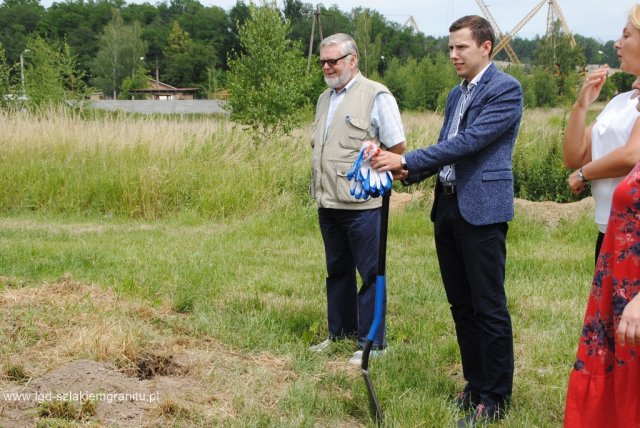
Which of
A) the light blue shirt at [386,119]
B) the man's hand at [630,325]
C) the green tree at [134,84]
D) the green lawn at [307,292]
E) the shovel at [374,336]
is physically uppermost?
the light blue shirt at [386,119]

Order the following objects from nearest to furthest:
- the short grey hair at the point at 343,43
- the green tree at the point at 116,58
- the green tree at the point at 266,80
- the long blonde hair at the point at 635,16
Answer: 1. the long blonde hair at the point at 635,16
2. the short grey hair at the point at 343,43
3. the green tree at the point at 266,80
4. the green tree at the point at 116,58

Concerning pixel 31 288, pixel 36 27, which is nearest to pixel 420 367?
pixel 31 288

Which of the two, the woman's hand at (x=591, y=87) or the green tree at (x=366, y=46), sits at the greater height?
the green tree at (x=366, y=46)

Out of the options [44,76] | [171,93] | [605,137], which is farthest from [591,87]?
[171,93]

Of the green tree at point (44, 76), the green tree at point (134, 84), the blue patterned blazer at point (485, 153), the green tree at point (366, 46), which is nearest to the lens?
the blue patterned blazer at point (485, 153)

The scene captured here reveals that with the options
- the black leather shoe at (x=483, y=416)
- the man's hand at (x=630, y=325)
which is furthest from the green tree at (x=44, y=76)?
the man's hand at (x=630, y=325)

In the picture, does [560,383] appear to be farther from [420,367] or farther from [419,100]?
[419,100]

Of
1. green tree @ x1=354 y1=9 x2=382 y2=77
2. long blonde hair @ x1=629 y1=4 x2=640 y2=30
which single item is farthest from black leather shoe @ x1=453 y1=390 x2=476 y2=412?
green tree @ x1=354 y1=9 x2=382 y2=77

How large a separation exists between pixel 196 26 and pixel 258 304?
100 metres

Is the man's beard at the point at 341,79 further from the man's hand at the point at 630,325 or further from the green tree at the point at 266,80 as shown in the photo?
the green tree at the point at 266,80

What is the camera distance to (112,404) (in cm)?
386

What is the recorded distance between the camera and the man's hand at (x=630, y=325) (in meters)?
2.49

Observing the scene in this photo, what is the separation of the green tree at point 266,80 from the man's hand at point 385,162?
10.9m

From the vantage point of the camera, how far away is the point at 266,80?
15078mm
